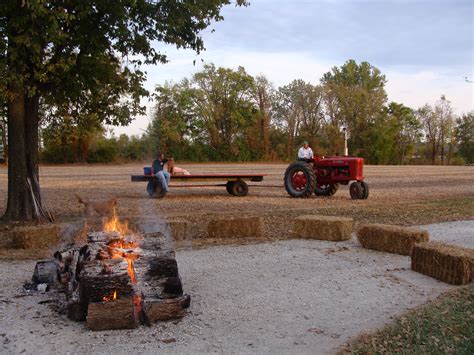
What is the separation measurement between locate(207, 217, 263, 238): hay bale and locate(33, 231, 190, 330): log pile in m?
3.11

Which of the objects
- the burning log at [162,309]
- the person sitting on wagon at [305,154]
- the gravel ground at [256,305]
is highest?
the person sitting on wagon at [305,154]

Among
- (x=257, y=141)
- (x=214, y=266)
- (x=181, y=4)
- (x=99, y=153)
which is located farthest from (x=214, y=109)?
(x=214, y=266)

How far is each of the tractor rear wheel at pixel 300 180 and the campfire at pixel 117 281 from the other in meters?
10.7

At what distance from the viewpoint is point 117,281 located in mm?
5348

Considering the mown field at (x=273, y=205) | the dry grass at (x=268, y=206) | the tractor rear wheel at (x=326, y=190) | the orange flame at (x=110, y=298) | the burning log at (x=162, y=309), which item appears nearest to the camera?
the burning log at (x=162, y=309)

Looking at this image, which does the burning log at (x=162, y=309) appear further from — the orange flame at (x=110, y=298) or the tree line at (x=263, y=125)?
the tree line at (x=263, y=125)

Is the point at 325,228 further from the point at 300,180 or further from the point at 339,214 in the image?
the point at 300,180

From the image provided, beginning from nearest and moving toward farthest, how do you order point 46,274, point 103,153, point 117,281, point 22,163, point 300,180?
point 117,281 < point 46,274 < point 22,163 < point 300,180 < point 103,153

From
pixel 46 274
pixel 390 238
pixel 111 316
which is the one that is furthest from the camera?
pixel 390 238

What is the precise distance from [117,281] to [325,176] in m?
13.3

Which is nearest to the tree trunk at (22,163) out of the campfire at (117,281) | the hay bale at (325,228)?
the campfire at (117,281)

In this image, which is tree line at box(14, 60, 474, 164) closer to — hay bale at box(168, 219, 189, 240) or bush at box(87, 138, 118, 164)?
bush at box(87, 138, 118, 164)

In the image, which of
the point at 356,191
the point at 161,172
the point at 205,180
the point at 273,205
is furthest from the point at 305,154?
the point at 161,172

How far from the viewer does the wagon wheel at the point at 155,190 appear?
16.8 meters
